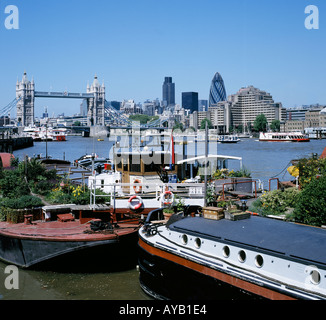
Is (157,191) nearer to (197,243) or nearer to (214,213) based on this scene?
(214,213)

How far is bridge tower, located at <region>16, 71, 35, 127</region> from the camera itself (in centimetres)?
18788

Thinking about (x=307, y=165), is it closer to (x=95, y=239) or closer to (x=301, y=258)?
(x=95, y=239)

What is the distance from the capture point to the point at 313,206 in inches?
421

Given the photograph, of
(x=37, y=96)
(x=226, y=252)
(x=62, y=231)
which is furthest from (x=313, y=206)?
(x=37, y=96)

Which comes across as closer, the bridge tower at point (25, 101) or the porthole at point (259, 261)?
the porthole at point (259, 261)

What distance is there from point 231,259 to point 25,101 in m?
194

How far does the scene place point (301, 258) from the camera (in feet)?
23.4

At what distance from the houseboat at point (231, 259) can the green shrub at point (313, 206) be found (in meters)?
1.86

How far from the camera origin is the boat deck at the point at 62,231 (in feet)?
39.2

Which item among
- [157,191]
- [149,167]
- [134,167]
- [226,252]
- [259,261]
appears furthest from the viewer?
[134,167]

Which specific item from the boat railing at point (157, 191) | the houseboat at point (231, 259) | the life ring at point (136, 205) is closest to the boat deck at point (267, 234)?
the houseboat at point (231, 259)

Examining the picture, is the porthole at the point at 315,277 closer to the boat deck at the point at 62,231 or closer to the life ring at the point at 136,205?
the boat deck at the point at 62,231

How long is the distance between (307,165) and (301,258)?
36.7 feet

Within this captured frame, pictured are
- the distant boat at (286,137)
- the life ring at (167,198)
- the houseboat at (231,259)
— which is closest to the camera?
the houseboat at (231,259)
